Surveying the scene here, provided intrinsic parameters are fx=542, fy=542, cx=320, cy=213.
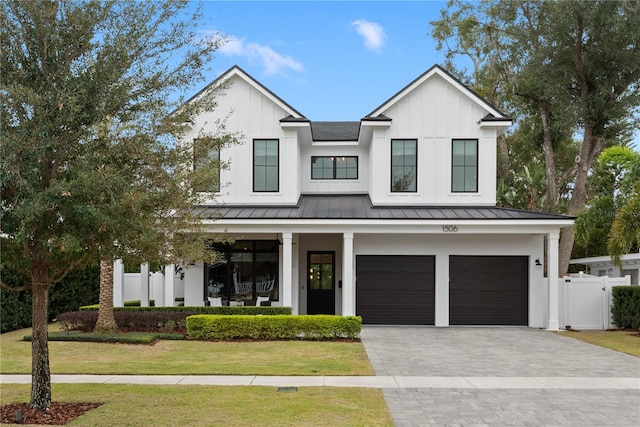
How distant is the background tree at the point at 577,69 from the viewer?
72.3 ft

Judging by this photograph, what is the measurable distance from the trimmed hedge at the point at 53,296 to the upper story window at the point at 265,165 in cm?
669

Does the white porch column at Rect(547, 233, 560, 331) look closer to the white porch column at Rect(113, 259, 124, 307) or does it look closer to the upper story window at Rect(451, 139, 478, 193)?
the upper story window at Rect(451, 139, 478, 193)

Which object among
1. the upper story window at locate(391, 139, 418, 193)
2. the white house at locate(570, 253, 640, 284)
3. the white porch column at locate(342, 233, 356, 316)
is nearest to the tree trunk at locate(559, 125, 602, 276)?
the white house at locate(570, 253, 640, 284)

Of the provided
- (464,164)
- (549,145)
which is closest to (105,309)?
(464,164)

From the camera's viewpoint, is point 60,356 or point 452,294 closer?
point 60,356

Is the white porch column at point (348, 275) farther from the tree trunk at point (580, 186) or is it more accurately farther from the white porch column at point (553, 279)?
the tree trunk at point (580, 186)

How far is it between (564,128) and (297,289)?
1568cm

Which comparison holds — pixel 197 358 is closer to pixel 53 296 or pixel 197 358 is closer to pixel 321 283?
pixel 321 283

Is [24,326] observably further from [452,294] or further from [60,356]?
[452,294]

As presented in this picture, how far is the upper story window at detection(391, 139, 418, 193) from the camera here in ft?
64.2

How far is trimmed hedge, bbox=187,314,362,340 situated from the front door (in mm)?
5071

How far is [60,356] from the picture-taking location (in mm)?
12070

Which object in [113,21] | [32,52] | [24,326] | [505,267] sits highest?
[113,21]

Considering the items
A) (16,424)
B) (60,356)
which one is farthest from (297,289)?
(16,424)
